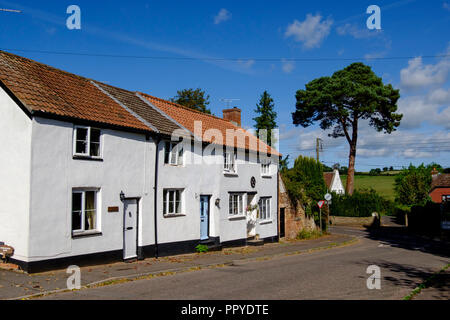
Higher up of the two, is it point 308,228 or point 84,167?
point 84,167

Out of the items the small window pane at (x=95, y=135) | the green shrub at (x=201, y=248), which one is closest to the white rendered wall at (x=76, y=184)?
the small window pane at (x=95, y=135)

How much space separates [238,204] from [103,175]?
31.0 feet

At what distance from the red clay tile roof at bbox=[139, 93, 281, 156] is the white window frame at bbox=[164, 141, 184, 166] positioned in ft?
4.41

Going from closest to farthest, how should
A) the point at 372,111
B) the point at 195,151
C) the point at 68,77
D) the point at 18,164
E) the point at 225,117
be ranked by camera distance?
the point at 18,164 < the point at 68,77 < the point at 195,151 < the point at 225,117 < the point at 372,111

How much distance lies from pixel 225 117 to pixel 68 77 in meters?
13.9

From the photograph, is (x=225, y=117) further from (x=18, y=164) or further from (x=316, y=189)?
(x=18, y=164)

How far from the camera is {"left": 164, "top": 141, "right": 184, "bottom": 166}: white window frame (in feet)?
59.1

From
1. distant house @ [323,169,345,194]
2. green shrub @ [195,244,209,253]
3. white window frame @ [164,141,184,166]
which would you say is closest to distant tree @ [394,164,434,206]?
distant house @ [323,169,345,194]

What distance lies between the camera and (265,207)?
2541 centimetres

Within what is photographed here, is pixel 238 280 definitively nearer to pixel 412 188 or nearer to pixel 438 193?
pixel 412 188

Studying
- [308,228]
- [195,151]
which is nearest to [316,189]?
[308,228]

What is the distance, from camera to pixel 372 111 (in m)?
45.4

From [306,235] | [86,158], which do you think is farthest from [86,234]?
[306,235]

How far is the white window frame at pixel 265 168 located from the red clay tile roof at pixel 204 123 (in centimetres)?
68
